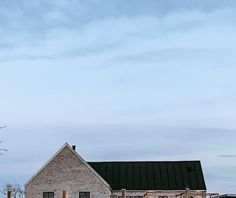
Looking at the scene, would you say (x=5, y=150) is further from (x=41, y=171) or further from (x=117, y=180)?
(x=117, y=180)

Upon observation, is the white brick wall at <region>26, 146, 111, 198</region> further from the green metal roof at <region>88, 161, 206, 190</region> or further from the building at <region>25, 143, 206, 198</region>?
the green metal roof at <region>88, 161, 206, 190</region>

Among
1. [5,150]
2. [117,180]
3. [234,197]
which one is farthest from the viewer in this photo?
[117,180]

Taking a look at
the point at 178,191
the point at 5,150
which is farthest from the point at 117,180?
the point at 5,150

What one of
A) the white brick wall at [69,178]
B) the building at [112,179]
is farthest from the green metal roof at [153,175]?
the white brick wall at [69,178]

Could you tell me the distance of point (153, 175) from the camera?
5056 cm

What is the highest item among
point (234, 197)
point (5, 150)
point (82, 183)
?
point (82, 183)

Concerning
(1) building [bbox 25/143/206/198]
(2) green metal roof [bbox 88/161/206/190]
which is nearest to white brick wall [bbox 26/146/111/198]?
(1) building [bbox 25/143/206/198]

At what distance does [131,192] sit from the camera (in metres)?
48.9

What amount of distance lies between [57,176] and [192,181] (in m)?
11.2

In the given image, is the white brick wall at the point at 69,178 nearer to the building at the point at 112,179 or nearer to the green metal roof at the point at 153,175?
the building at the point at 112,179

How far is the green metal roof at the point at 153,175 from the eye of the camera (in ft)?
161

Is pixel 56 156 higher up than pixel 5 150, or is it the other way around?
pixel 56 156

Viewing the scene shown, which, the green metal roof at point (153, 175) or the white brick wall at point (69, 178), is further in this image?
the green metal roof at point (153, 175)

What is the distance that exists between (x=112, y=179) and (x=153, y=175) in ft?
11.4
